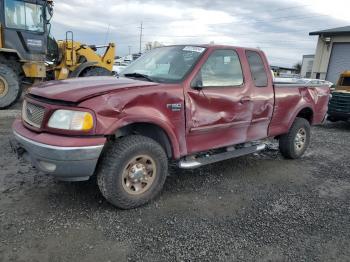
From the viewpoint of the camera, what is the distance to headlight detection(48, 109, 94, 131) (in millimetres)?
3238

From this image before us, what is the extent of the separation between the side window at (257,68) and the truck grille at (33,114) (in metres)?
3.03

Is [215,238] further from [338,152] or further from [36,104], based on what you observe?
[338,152]

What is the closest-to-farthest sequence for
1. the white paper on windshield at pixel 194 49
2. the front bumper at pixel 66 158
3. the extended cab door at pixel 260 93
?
1. the front bumper at pixel 66 158
2. the white paper on windshield at pixel 194 49
3. the extended cab door at pixel 260 93

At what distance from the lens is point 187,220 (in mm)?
3613

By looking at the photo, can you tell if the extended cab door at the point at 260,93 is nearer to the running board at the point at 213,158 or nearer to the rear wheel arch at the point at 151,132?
the running board at the point at 213,158

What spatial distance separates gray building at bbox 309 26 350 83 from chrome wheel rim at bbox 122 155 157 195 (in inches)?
758

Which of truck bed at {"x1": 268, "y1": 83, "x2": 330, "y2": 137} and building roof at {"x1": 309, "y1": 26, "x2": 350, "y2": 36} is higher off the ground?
building roof at {"x1": 309, "y1": 26, "x2": 350, "y2": 36}

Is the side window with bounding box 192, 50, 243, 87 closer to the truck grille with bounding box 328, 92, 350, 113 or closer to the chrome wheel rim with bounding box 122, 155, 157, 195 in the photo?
the chrome wheel rim with bounding box 122, 155, 157, 195

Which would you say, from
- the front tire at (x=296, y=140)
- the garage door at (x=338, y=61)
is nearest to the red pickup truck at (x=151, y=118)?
the front tire at (x=296, y=140)

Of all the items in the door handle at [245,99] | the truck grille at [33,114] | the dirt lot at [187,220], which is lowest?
the dirt lot at [187,220]

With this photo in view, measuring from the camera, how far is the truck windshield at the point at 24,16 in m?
9.54

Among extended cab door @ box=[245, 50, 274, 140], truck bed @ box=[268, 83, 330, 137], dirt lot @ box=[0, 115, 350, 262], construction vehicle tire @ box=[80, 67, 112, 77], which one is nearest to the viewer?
dirt lot @ box=[0, 115, 350, 262]

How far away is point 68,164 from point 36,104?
2.73ft

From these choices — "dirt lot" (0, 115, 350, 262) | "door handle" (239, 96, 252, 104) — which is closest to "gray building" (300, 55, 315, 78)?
"door handle" (239, 96, 252, 104)
